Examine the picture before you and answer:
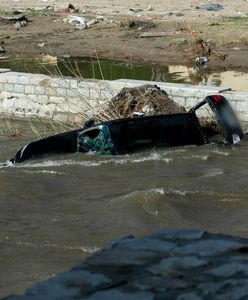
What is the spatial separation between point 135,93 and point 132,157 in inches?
111

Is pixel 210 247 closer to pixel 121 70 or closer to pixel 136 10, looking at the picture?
pixel 121 70

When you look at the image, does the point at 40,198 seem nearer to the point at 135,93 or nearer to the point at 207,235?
the point at 135,93

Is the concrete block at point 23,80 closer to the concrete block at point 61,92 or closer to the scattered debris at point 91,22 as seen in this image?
the concrete block at point 61,92

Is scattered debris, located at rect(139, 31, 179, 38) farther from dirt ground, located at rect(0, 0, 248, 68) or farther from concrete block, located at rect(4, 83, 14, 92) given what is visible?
concrete block, located at rect(4, 83, 14, 92)

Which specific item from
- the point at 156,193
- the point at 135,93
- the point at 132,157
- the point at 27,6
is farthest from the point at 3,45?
the point at 156,193

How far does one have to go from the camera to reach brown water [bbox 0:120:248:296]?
32.7 ft

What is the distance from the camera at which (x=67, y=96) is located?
1942 cm

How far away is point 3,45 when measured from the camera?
3167 centimetres

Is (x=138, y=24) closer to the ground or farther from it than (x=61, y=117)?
closer to the ground

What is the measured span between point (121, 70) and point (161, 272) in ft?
73.8

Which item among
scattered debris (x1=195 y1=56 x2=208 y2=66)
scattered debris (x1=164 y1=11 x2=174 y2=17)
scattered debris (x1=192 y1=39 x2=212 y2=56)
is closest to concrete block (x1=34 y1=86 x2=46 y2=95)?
scattered debris (x1=195 y1=56 x2=208 y2=66)

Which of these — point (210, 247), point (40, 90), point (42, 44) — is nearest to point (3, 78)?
point (40, 90)

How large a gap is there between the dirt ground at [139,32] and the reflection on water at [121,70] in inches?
34.2

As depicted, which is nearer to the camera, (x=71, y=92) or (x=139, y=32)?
(x=71, y=92)
